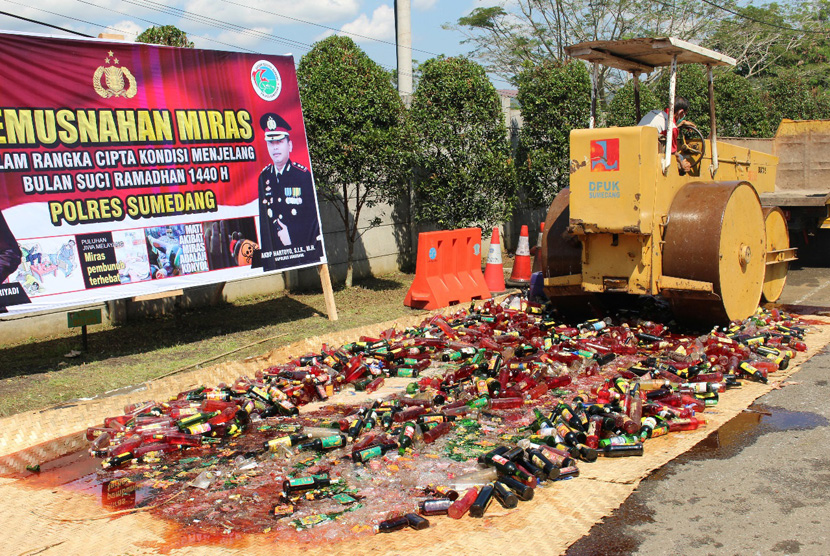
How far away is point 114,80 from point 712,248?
6.75 meters

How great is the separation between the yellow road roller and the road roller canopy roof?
16mm

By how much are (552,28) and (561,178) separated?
2121 centimetres

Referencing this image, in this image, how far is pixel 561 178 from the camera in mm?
16297

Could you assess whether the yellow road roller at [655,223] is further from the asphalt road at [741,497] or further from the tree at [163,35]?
the tree at [163,35]

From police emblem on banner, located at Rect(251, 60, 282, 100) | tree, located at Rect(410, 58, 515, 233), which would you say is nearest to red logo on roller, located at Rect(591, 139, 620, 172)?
police emblem on banner, located at Rect(251, 60, 282, 100)

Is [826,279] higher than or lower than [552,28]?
lower

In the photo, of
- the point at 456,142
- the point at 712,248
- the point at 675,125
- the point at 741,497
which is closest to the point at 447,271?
the point at 456,142

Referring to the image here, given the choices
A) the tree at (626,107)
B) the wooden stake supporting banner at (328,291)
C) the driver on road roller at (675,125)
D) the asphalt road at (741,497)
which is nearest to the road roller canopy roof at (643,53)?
the driver on road roller at (675,125)

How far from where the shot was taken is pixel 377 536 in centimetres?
419

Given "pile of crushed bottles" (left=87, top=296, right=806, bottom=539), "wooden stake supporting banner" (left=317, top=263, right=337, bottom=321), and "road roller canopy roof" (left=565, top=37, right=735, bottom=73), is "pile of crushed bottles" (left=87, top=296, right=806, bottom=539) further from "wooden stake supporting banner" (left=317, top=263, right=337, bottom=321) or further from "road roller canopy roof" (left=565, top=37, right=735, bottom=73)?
"road roller canopy roof" (left=565, top=37, right=735, bottom=73)

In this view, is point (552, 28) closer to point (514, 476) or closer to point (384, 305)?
point (384, 305)

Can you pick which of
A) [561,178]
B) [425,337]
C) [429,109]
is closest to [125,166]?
[425,337]

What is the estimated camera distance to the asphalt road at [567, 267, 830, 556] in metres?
4.02

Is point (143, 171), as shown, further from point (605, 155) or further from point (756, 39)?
point (756, 39)
